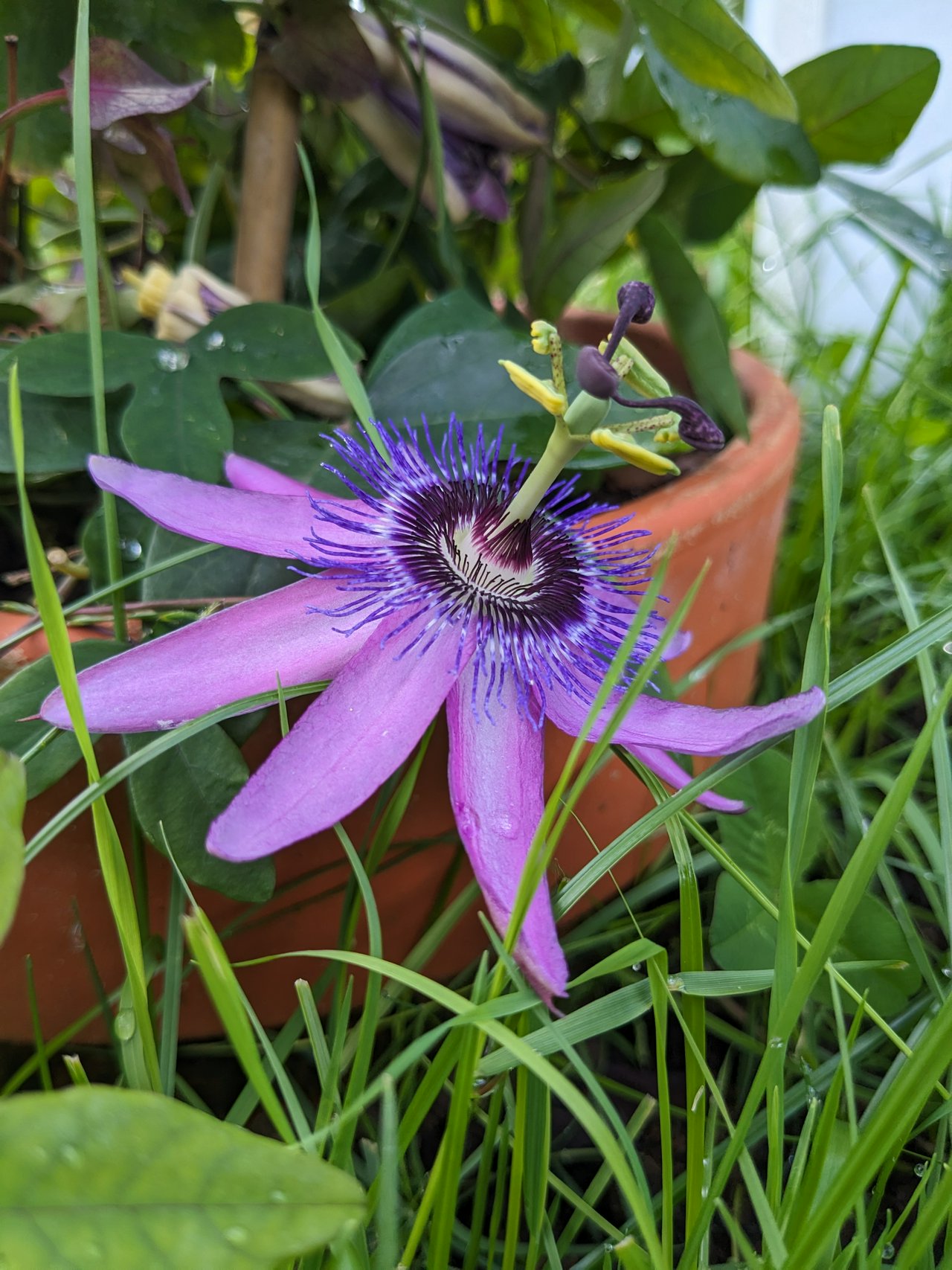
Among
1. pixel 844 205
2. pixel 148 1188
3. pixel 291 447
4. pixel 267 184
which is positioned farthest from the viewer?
pixel 844 205

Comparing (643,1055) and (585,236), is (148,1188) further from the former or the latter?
(585,236)

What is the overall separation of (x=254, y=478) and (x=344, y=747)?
0.19m

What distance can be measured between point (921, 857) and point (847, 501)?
496 mm

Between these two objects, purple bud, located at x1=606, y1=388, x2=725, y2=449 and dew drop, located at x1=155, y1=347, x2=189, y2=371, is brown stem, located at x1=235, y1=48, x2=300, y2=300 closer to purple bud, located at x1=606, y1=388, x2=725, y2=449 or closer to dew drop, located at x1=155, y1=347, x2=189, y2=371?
dew drop, located at x1=155, y1=347, x2=189, y2=371

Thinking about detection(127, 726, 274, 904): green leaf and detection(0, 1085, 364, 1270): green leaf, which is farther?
detection(127, 726, 274, 904): green leaf

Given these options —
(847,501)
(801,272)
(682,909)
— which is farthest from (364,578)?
(801,272)

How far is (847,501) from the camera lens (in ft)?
3.61

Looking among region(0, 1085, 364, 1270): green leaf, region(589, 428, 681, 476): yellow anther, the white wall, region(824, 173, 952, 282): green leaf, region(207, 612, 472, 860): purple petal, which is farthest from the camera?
the white wall

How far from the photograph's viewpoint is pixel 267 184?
0.69m

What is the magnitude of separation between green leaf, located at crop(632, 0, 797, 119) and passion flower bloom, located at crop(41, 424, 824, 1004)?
25 centimetres

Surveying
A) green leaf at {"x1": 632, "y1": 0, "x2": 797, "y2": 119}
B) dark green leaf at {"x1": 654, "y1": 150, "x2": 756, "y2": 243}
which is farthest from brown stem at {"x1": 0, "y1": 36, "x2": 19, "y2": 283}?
dark green leaf at {"x1": 654, "y1": 150, "x2": 756, "y2": 243}

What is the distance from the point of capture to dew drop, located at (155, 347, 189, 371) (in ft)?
1.85

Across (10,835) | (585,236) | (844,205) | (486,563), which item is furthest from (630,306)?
(844,205)

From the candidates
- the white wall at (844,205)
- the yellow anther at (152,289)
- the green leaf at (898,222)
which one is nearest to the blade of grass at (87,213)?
the yellow anther at (152,289)
